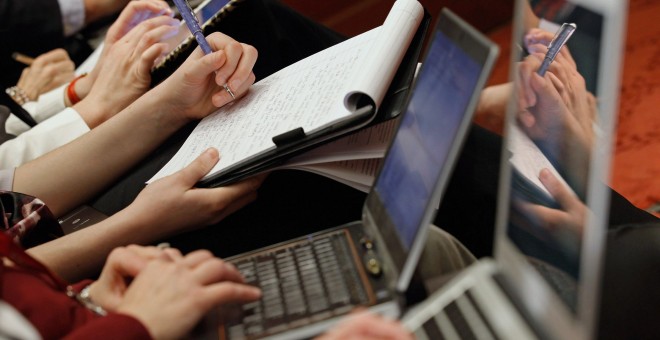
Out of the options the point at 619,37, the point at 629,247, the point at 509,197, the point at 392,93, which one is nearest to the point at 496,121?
the point at 392,93

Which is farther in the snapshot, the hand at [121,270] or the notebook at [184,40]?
the notebook at [184,40]

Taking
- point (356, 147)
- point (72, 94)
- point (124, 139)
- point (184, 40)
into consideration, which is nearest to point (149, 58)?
point (184, 40)

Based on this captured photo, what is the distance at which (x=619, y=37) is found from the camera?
17.3 inches

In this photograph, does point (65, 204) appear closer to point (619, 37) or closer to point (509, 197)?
point (509, 197)

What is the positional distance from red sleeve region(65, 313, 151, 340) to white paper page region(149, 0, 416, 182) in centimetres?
28

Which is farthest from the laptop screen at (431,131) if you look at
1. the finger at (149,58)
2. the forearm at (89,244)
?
the finger at (149,58)

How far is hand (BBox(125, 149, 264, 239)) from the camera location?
2.71 ft

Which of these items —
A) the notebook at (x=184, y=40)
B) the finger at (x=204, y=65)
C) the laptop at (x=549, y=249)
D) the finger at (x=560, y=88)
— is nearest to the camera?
the laptop at (x=549, y=249)

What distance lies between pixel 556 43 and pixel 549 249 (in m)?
0.26

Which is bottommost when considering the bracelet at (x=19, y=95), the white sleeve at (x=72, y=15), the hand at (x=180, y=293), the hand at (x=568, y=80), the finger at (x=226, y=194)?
the finger at (x=226, y=194)

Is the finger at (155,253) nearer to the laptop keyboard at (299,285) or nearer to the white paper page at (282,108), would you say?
the laptop keyboard at (299,285)

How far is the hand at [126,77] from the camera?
1.16 meters

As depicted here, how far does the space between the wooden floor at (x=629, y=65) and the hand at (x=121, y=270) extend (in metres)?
0.63

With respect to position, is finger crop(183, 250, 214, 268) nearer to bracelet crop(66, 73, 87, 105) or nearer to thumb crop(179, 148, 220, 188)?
Answer: thumb crop(179, 148, 220, 188)
